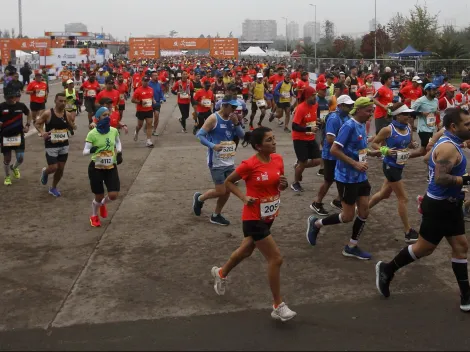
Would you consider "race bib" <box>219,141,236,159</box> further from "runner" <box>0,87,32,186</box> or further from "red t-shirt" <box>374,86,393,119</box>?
"red t-shirt" <box>374,86,393,119</box>

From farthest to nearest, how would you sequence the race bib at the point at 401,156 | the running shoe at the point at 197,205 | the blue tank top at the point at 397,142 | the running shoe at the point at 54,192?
the running shoe at the point at 54,192 < the running shoe at the point at 197,205 < the blue tank top at the point at 397,142 < the race bib at the point at 401,156

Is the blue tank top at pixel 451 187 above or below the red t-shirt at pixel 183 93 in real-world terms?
below

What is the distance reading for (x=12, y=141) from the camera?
9.74m

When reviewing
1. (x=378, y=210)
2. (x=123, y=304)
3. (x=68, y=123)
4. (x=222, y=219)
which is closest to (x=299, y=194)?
(x=378, y=210)

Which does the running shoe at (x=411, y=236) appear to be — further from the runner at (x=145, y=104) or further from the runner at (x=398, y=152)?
the runner at (x=145, y=104)

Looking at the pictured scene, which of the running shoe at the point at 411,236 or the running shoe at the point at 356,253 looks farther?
the running shoe at the point at 411,236

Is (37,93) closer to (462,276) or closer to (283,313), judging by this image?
(283,313)

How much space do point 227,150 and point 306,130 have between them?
195 centimetres

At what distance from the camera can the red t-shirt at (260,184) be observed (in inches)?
188

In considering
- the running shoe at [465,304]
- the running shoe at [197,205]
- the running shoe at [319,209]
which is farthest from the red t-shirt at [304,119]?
the running shoe at [465,304]

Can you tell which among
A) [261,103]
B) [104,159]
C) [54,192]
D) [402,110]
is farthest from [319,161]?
[261,103]

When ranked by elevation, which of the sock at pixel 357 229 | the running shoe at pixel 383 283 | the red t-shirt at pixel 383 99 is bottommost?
the running shoe at pixel 383 283

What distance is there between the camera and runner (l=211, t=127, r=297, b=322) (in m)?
4.70

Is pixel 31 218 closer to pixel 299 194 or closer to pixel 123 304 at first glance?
pixel 123 304
